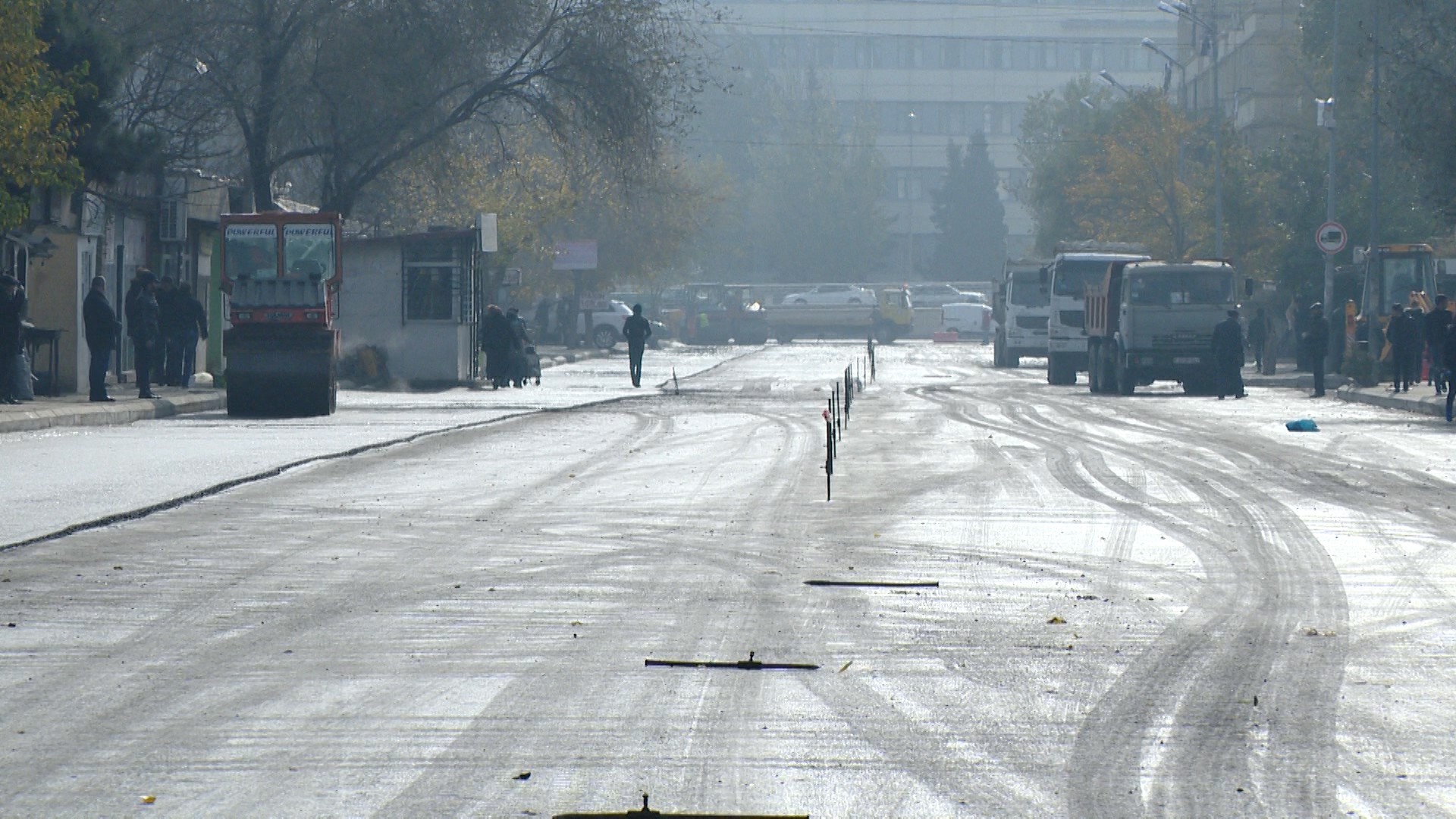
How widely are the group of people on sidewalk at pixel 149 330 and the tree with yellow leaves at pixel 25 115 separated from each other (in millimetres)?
2535

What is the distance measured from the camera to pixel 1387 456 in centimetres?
1906

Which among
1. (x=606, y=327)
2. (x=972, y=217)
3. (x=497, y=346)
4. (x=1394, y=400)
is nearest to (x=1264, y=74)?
(x=606, y=327)

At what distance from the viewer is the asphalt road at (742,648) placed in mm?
5715

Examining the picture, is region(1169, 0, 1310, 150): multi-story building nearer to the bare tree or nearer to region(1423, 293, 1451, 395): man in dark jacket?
the bare tree

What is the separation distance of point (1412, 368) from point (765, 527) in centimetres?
2439

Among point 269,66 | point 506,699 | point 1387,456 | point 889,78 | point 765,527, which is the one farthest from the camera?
point 889,78

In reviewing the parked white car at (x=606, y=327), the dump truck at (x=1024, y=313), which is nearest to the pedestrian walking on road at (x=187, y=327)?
the dump truck at (x=1024, y=313)

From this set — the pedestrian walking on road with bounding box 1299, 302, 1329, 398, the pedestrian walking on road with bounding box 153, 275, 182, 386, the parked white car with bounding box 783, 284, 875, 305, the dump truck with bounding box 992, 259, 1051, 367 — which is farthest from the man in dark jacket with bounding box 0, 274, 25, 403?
the parked white car with bounding box 783, 284, 875, 305

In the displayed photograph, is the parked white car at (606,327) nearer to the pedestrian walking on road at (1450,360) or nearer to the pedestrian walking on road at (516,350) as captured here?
the pedestrian walking on road at (516,350)

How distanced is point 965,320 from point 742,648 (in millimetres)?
80550

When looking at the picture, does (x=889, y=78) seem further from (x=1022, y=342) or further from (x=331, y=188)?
(x=331, y=188)

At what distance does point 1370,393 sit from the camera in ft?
103

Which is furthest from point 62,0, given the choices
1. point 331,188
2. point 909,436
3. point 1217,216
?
point 1217,216

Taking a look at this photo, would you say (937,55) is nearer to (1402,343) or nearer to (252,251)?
(1402,343)
